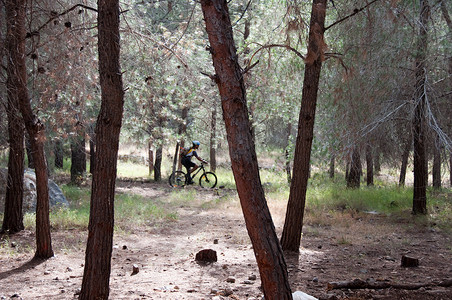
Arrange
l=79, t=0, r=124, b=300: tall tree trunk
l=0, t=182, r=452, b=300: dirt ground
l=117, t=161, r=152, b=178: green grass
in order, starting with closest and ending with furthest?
l=79, t=0, r=124, b=300: tall tree trunk, l=0, t=182, r=452, b=300: dirt ground, l=117, t=161, r=152, b=178: green grass

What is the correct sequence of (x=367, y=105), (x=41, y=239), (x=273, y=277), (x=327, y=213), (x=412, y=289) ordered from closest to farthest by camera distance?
1. (x=273, y=277)
2. (x=412, y=289)
3. (x=41, y=239)
4. (x=367, y=105)
5. (x=327, y=213)

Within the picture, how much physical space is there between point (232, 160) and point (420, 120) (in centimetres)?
697

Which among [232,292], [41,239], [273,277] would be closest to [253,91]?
[41,239]

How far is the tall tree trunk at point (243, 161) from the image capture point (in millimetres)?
3287

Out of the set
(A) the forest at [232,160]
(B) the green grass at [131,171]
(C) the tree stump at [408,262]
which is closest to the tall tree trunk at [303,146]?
(A) the forest at [232,160]

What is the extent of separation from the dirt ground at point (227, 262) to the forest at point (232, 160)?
0.12 ft

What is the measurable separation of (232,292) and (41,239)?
3.17 m

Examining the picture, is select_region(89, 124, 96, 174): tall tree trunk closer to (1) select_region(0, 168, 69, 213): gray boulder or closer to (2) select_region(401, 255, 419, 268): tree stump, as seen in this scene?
(1) select_region(0, 168, 69, 213): gray boulder

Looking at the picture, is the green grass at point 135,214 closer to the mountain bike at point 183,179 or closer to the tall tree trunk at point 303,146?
the tall tree trunk at point 303,146

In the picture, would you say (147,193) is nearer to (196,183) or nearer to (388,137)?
(196,183)

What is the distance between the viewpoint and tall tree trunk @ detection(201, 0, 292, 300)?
3.29 m

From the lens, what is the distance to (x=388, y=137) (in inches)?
367

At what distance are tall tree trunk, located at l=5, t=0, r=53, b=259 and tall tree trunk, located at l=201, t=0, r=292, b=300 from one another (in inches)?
139

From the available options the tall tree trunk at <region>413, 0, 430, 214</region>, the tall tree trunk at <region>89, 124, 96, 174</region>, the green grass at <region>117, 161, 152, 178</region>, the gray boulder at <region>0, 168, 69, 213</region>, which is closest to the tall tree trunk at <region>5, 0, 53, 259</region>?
the tall tree trunk at <region>89, 124, 96, 174</region>
